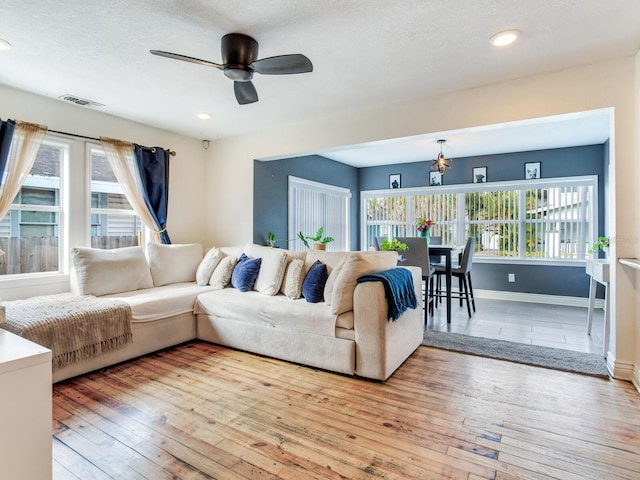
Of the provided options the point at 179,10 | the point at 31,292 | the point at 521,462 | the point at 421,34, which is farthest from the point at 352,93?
the point at 31,292

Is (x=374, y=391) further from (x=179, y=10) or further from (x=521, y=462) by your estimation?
(x=179, y=10)

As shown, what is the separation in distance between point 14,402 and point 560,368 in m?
3.47

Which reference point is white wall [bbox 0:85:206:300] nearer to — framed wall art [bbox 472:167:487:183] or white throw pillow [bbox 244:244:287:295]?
white throw pillow [bbox 244:244:287:295]

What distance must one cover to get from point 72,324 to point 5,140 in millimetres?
1845

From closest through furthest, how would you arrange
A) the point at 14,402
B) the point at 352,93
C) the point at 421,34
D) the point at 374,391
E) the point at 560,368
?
the point at 14,402 < the point at 421,34 < the point at 374,391 < the point at 560,368 < the point at 352,93

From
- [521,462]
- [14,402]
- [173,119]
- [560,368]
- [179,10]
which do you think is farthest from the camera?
[173,119]

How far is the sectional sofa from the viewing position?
2750 mm

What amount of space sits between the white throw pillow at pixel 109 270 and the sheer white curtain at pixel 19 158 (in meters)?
0.69

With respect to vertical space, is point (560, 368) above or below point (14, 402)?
below

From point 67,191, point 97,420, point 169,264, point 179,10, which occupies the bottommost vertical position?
point 97,420

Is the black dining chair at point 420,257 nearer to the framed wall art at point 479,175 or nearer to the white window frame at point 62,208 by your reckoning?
the framed wall art at point 479,175

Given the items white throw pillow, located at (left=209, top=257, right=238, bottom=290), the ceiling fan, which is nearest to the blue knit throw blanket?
the ceiling fan

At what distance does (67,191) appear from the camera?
3.72 metres

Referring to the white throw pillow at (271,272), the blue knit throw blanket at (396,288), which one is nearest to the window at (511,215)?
the blue knit throw blanket at (396,288)
